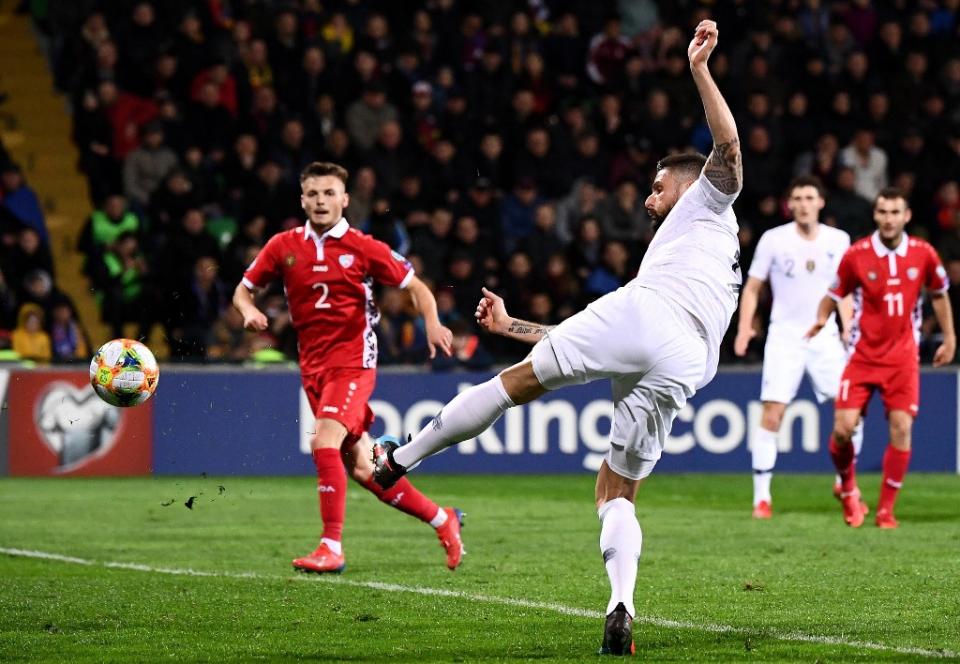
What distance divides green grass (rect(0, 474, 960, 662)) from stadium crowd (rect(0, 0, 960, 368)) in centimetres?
336

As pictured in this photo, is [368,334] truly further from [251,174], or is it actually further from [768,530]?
[251,174]

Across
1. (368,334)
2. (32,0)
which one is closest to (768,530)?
(368,334)

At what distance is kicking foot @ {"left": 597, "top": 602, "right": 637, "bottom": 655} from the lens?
234 inches

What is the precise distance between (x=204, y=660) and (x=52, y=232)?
13.9 metres

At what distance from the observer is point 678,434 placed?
638 inches

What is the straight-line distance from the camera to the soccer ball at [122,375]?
26.5 feet

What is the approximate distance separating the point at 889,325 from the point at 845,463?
3.16ft

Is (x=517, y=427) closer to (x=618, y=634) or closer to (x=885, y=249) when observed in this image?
(x=885, y=249)

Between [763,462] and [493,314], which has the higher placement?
[493,314]

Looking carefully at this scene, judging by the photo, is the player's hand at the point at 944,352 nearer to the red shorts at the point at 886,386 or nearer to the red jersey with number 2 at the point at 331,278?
the red shorts at the point at 886,386

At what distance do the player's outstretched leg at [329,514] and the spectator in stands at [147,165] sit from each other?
8971mm

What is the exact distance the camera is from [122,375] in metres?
8.07

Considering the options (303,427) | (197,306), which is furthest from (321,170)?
(197,306)

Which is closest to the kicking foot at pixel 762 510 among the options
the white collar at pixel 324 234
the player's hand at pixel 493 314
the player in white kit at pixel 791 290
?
the player in white kit at pixel 791 290
